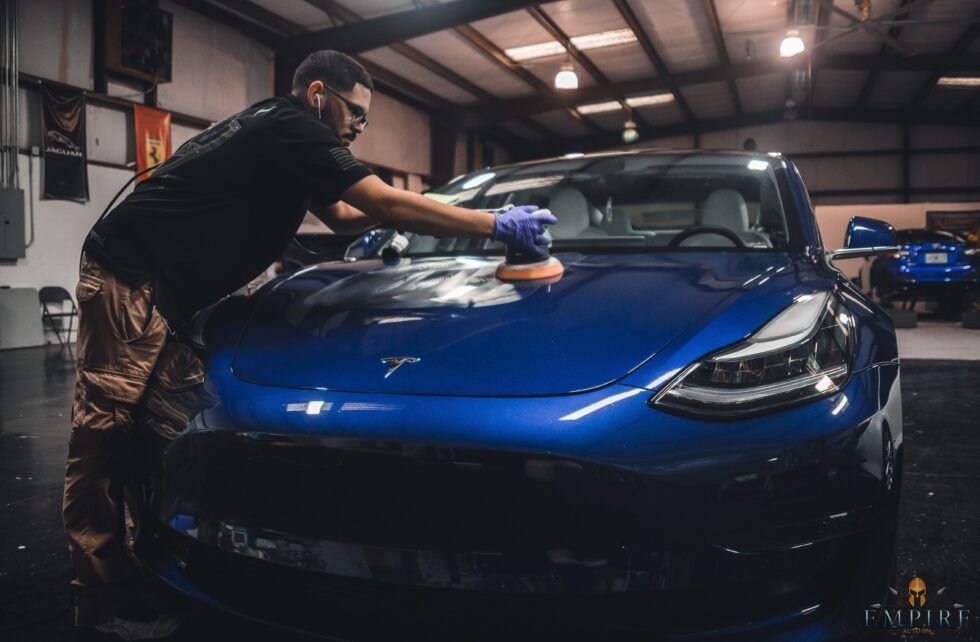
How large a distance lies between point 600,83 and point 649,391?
13.4 m

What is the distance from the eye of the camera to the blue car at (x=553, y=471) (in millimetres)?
891

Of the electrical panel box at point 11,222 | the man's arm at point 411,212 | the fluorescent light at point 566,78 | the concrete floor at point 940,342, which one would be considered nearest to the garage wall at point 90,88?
the electrical panel box at point 11,222

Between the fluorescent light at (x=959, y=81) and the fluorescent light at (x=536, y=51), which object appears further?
the fluorescent light at (x=959, y=81)

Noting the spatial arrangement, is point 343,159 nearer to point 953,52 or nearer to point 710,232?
point 710,232

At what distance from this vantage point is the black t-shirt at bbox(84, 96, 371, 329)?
1.42m

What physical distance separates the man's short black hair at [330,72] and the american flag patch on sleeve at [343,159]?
11.3 inches

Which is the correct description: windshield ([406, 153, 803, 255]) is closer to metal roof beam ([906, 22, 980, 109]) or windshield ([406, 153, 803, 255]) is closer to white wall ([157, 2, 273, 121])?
white wall ([157, 2, 273, 121])

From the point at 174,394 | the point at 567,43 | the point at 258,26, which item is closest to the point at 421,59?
the point at 567,43

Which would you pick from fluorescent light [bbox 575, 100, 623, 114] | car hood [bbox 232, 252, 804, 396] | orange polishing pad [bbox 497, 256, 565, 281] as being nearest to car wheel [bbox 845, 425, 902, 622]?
car hood [bbox 232, 252, 804, 396]

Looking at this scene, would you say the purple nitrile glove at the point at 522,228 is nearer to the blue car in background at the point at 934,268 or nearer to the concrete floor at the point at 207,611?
the concrete floor at the point at 207,611

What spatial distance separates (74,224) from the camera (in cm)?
822

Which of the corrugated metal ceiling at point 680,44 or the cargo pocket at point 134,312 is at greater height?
the corrugated metal ceiling at point 680,44

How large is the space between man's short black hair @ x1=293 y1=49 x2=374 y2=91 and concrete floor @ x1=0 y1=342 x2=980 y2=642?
3.65ft

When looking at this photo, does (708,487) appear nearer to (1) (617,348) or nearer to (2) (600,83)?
(1) (617,348)
